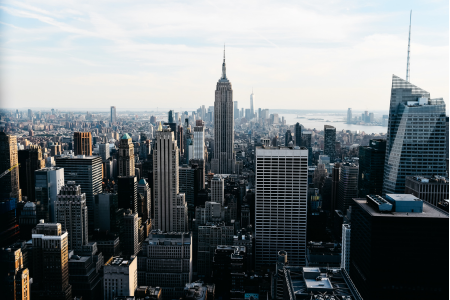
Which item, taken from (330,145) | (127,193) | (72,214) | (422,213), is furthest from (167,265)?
(330,145)

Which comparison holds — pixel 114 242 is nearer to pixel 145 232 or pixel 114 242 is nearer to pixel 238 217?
pixel 145 232

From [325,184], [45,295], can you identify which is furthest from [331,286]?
[325,184]

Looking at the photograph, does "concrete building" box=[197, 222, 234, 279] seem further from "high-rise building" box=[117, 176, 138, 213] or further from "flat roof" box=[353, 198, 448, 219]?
"flat roof" box=[353, 198, 448, 219]

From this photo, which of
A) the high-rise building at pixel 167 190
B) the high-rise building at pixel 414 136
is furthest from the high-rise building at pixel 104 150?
the high-rise building at pixel 414 136

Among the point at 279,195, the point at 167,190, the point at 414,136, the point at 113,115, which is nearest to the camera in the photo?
the point at 414,136

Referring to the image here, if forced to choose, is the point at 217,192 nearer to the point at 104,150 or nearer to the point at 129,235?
the point at 129,235

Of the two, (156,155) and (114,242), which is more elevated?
(156,155)
